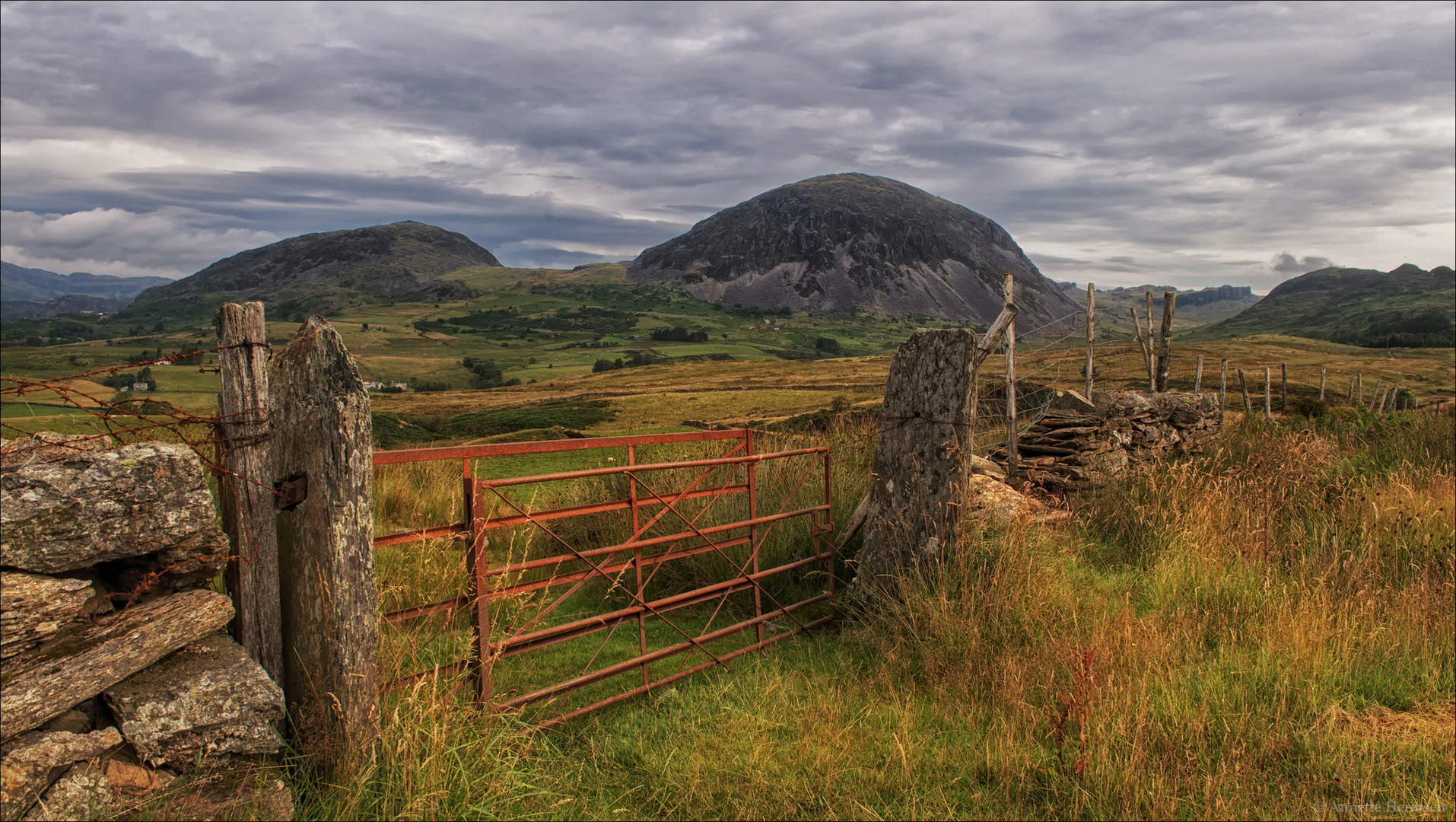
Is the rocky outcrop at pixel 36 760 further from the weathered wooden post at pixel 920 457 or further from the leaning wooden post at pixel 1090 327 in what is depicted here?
the leaning wooden post at pixel 1090 327

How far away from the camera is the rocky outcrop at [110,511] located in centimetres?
252

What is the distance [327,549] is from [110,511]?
85 cm

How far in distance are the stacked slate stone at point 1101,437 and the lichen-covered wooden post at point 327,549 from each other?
8.33 meters

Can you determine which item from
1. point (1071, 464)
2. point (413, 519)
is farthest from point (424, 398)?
point (1071, 464)

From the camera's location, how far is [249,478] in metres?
3.39

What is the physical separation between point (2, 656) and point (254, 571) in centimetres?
98

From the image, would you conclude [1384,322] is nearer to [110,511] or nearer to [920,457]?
[920,457]

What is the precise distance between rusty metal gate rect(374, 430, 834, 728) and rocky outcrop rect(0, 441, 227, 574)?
1.12 metres

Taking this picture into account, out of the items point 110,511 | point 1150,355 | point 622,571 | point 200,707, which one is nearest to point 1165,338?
point 1150,355

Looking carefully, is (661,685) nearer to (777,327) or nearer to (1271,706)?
(1271,706)

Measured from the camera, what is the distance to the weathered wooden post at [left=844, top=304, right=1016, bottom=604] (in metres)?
6.04

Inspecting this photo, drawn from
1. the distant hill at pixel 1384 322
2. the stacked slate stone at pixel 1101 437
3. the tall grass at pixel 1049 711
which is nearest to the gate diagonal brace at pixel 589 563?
the tall grass at pixel 1049 711

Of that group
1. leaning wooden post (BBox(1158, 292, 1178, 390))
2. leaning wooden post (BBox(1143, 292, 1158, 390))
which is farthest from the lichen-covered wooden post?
leaning wooden post (BBox(1143, 292, 1158, 390))

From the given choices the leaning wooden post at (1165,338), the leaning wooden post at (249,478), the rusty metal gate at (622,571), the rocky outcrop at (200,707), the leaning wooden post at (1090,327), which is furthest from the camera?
the leaning wooden post at (1165,338)
